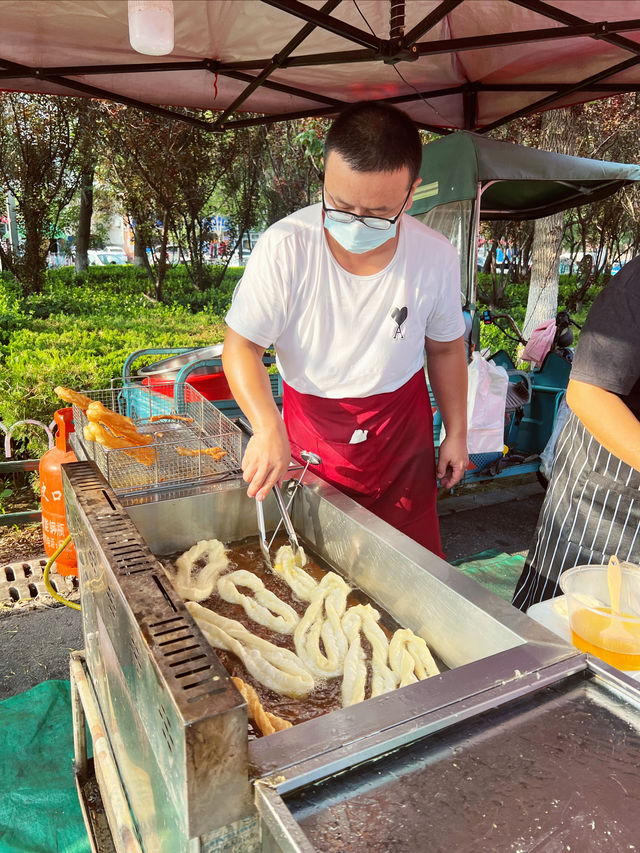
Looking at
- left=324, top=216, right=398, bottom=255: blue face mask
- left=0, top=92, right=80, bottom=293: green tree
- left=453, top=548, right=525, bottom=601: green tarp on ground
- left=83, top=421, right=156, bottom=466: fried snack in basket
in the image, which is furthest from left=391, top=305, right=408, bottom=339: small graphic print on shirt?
left=0, top=92, right=80, bottom=293: green tree

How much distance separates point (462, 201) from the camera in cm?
468

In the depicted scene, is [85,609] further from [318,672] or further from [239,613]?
[318,672]

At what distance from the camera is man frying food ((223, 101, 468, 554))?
6.04 feet

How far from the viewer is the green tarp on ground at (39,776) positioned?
2174 mm

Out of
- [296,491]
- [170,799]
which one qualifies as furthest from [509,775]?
[296,491]

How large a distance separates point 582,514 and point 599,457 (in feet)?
0.72

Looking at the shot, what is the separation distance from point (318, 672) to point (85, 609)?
853 mm

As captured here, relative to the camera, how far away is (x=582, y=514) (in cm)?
213

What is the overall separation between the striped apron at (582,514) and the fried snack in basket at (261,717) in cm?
130

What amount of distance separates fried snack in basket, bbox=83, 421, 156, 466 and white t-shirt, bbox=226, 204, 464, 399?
0.51 meters

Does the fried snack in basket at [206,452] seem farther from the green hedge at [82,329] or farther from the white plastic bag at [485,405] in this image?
the green hedge at [82,329]

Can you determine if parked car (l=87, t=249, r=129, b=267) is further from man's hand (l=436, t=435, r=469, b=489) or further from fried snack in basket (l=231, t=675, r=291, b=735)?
fried snack in basket (l=231, t=675, r=291, b=735)

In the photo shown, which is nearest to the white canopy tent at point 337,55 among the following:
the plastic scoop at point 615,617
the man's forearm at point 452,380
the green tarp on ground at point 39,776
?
the man's forearm at point 452,380

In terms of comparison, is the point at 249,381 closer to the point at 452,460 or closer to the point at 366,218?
the point at 366,218
